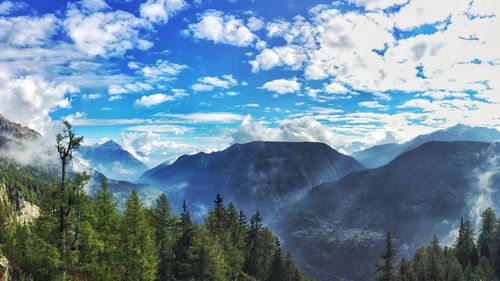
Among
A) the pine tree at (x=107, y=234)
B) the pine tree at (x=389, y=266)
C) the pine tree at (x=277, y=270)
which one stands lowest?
the pine tree at (x=277, y=270)

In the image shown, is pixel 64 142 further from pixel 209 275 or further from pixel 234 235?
pixel 234 235

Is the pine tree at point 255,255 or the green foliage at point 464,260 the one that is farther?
the green foliage at point 464,260

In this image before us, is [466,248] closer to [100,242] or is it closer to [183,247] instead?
[183,247]

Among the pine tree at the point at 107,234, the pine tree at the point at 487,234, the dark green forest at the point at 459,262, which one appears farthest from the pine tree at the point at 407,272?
the pine tree at the point at 107,234

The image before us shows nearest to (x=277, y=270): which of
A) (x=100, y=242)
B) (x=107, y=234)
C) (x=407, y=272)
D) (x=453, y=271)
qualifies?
(x=407, y=272)

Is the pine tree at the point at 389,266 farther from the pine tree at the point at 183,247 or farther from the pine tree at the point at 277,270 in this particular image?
the pine tree at the point at 183,247

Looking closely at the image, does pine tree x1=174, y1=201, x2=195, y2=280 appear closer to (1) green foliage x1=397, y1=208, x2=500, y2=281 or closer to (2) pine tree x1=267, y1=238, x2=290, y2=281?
(2) pine tree x1=267, y1=238, x2=290, y2=281

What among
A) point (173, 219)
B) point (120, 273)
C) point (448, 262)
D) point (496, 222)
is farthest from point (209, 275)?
point (496, 222)
